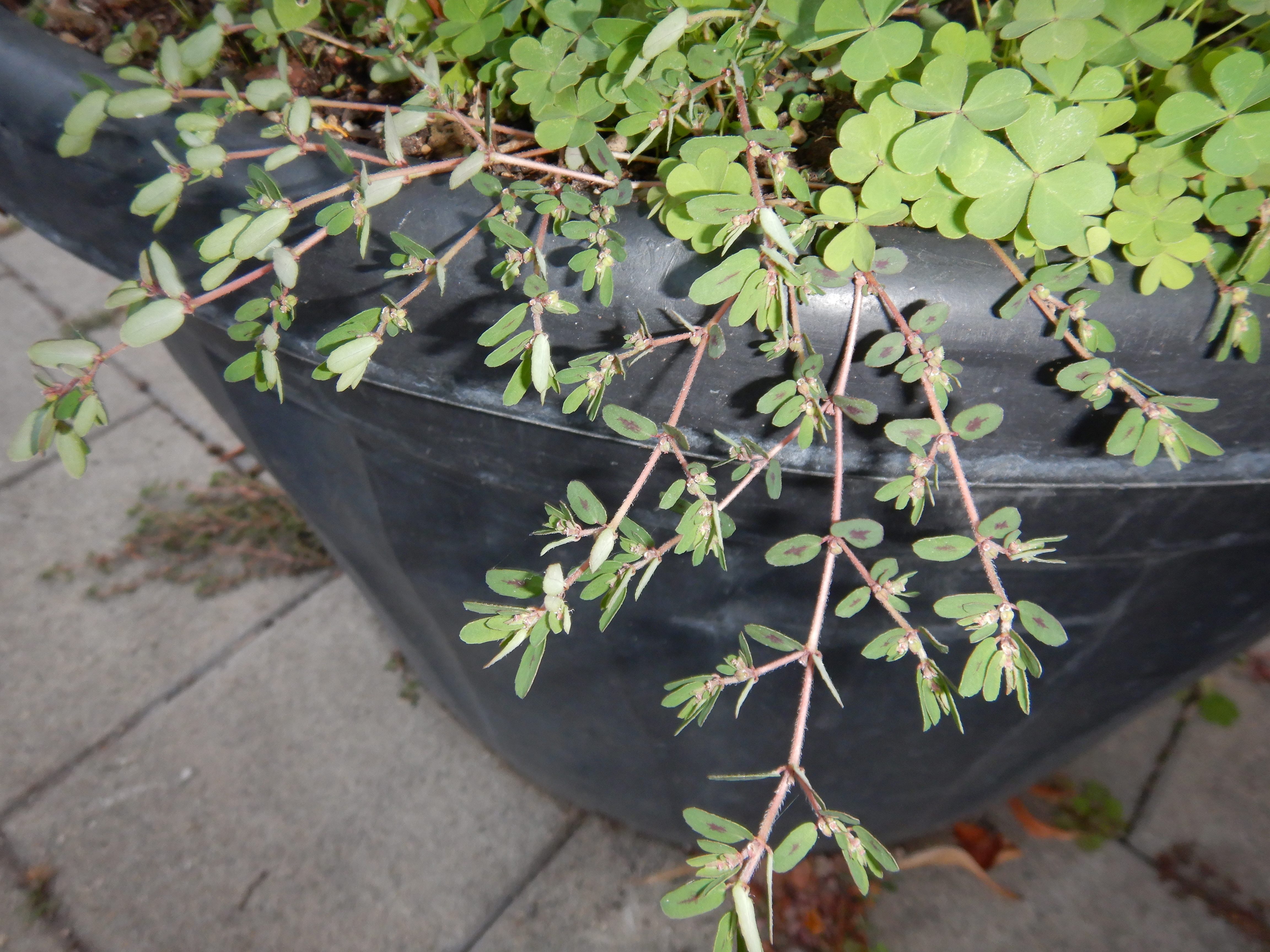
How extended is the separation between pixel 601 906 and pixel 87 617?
1.19m

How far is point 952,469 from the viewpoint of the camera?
1.96 ft

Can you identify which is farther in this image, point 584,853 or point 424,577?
point 584,853

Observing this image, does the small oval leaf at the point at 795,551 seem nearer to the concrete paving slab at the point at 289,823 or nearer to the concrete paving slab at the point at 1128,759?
the concrete paving slab at the point at 289,823

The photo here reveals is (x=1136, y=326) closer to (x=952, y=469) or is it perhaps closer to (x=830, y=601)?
(x=952, y=469)

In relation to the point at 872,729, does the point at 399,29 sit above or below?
above

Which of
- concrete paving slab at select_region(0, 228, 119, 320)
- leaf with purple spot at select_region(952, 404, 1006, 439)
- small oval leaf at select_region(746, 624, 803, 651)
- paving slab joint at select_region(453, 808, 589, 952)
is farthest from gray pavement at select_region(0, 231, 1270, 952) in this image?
leaf with purple spot at select_region(952, 404, 1006, 439)

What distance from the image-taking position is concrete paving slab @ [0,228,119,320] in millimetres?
2398

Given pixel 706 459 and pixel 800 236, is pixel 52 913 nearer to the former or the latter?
pixel 706 459

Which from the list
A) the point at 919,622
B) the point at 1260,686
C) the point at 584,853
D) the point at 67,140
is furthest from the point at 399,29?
the point at 1260,686

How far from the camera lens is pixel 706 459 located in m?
0.62

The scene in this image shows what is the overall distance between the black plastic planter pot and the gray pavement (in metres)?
0.44

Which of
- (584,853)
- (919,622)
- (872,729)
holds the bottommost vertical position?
(584,853)

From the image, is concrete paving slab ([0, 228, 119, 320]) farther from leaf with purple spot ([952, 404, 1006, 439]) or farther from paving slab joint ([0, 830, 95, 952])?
leaf with purple spot ([952, 404, 1006, 439])

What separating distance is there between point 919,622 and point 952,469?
235 millimetres
